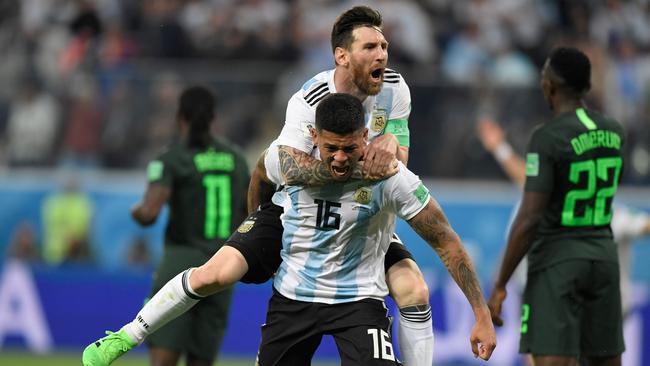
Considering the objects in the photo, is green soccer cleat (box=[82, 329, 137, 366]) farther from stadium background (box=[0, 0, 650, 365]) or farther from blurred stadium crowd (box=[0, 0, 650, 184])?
blurred stadium crowd (box=[0, 0, 650, 184])

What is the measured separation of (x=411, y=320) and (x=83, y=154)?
820cm

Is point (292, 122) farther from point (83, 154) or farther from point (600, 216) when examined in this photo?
point (83, 154)

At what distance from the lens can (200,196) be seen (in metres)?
8.89

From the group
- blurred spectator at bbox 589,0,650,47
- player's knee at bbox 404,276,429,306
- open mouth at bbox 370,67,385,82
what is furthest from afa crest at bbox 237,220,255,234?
blurred spectator at bbox 589,0,650,47

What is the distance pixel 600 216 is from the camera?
299 inches

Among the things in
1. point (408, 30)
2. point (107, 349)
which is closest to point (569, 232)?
point (107, 349)

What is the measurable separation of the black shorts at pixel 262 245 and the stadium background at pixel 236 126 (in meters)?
6.23

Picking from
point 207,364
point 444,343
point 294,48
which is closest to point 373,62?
point 207,364

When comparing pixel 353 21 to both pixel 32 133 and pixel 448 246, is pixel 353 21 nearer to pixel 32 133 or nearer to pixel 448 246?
pixel 448 246

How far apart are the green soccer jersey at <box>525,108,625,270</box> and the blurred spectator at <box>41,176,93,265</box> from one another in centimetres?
765

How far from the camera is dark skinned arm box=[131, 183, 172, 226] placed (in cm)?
859

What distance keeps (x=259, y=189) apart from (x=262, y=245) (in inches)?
22.8

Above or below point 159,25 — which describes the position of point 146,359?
below

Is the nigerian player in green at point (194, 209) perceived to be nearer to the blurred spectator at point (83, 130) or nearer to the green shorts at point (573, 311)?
the green shorts at point (573, 311)
